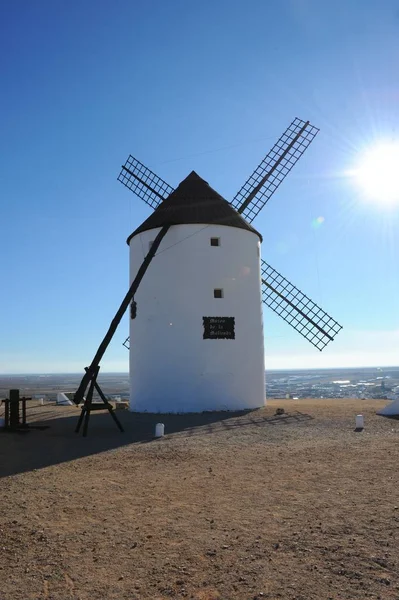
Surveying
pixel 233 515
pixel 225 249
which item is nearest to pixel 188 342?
pixel 225 249

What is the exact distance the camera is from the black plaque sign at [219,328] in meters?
18.1

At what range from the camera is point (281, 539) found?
520 cm

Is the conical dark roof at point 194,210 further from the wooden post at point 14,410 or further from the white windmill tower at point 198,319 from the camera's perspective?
the wooden post at point 14,410

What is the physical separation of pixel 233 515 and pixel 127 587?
219cm

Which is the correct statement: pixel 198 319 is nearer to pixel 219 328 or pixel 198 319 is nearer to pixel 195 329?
pixel 195 329

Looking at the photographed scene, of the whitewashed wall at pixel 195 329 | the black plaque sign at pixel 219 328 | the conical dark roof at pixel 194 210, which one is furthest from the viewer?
the conical dark roof at pixel 194 210

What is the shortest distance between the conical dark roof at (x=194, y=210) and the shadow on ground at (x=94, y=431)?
7.86 metres

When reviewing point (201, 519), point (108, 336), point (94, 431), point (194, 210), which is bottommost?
point (94, 431)

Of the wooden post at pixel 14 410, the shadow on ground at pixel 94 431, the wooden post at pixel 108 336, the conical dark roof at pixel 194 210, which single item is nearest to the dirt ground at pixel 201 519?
the shadow on ground at pixel 94 431

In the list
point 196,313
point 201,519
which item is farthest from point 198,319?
point 201,519

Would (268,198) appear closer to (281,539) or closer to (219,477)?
(219,477)

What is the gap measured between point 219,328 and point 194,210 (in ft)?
17.2

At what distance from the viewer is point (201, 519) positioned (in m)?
5.98

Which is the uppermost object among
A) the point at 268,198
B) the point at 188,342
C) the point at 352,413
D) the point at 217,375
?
the point at 268,198
